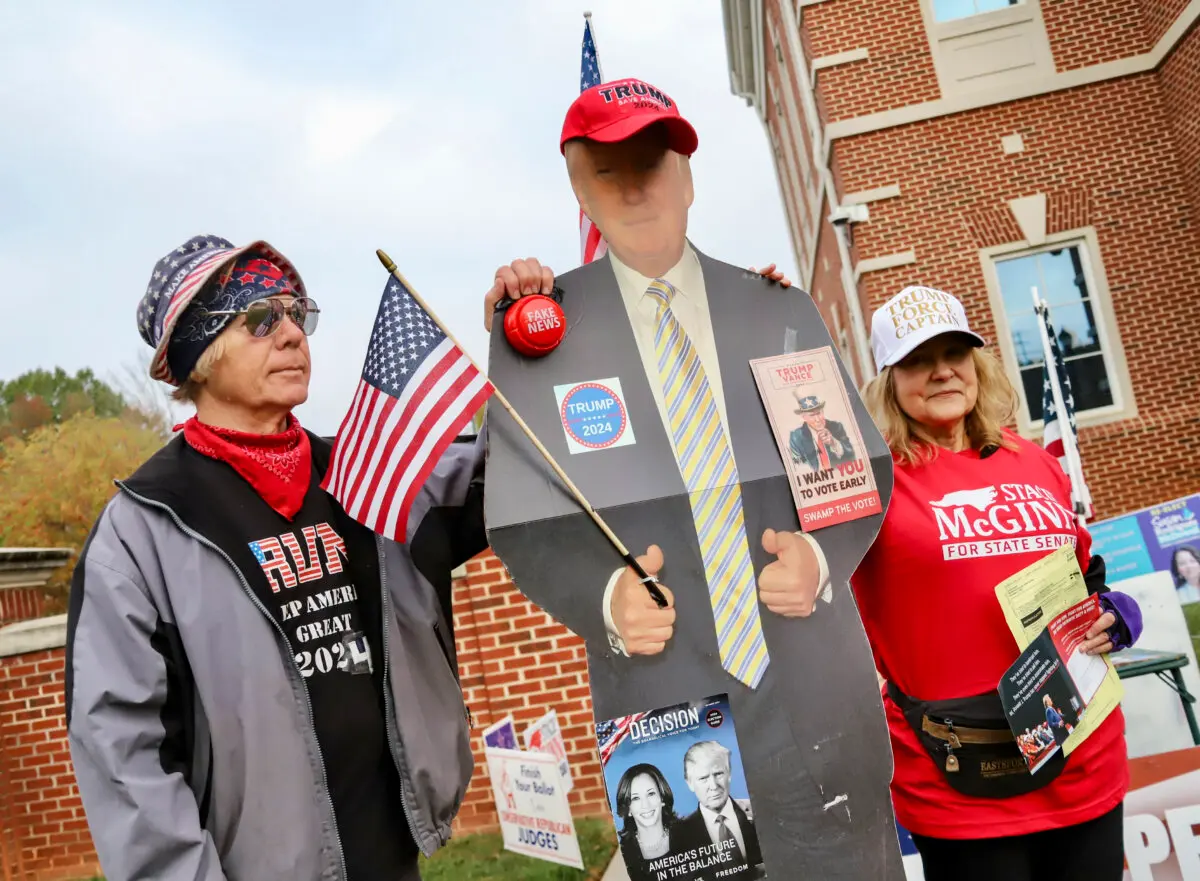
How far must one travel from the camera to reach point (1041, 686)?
2092 millimetres

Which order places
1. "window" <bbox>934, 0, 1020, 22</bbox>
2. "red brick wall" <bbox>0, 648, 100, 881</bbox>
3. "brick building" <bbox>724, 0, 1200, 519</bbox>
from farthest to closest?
1. "window" <bbox>934, 0, 1020, 22</bbox>
2. "brick building" <bbox>724, 0, 1200, 519</bbox>
3. "red brick wall" <bbox>0, 648, 100, 881</bbox>

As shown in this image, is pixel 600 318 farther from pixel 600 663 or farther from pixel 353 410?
pixel 600 663

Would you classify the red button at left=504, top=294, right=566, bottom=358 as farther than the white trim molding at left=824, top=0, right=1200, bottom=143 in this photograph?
No

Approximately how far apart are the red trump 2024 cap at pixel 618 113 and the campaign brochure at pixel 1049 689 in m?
1.42

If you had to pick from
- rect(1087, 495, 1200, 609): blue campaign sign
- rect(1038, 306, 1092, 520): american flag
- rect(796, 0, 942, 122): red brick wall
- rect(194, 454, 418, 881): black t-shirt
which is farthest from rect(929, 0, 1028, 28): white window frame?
rect(194, 454, 418, 881): black t-shirt

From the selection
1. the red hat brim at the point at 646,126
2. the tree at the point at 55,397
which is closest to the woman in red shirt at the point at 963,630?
the red hat brim at the point at 646,126

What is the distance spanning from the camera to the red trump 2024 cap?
202cm

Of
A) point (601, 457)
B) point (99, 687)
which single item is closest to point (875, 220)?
point (601, 457)

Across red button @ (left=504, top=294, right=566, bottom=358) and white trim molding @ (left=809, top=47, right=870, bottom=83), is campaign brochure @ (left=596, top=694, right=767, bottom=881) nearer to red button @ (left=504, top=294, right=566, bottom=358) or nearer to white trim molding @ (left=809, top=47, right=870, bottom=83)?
red button @ (left=504, top=294, right=566, bottom=358)

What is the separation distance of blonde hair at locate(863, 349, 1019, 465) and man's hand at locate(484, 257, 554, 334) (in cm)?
87

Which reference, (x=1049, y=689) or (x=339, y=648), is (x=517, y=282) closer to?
(x=339, y=648)

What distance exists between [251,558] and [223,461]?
0.84 ft

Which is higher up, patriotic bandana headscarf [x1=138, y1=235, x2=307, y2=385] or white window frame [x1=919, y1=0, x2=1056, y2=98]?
white window frame [x1=919, y1=0, x2=1056, y2=98]

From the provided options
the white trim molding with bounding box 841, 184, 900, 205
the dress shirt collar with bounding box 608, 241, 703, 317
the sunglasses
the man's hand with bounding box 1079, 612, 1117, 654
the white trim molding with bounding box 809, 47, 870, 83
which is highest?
the white trim molding with bounding box 809, 47, 870, 83
